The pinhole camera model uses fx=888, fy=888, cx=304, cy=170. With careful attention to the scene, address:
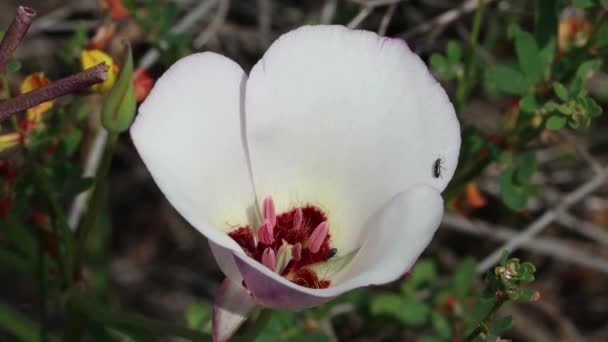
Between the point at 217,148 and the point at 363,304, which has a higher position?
the point at 217,148

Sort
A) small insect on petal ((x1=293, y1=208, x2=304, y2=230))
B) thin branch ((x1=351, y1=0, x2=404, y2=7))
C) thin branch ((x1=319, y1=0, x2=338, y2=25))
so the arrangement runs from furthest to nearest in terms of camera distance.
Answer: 1. thin branch ((x1=319, y1=0, x2=338, y2=25))
2. thin branch ((x1=351, y1=0, x2=404, y2=7))
3. small insect on petal ((x1=293, y1=208, x2=304, y2=230))

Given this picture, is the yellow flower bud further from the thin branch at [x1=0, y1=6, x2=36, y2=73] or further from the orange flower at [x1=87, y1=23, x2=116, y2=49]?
the thin branch at [x1=0, y1=6, x2=36, y2=73]

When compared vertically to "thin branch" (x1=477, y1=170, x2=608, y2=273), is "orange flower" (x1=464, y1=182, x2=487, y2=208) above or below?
above

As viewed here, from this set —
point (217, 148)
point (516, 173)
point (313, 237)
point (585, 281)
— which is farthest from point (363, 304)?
point (585, 281)

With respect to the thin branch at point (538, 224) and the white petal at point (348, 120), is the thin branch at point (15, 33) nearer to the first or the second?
the white petal at point (348, 120)

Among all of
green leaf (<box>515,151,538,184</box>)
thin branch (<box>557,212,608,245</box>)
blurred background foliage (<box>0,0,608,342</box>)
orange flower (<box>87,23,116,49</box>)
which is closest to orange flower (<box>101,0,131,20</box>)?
blurred background foliage (<box>0,0,608,342</box>)

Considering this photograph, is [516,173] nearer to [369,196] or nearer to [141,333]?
[369,196]
